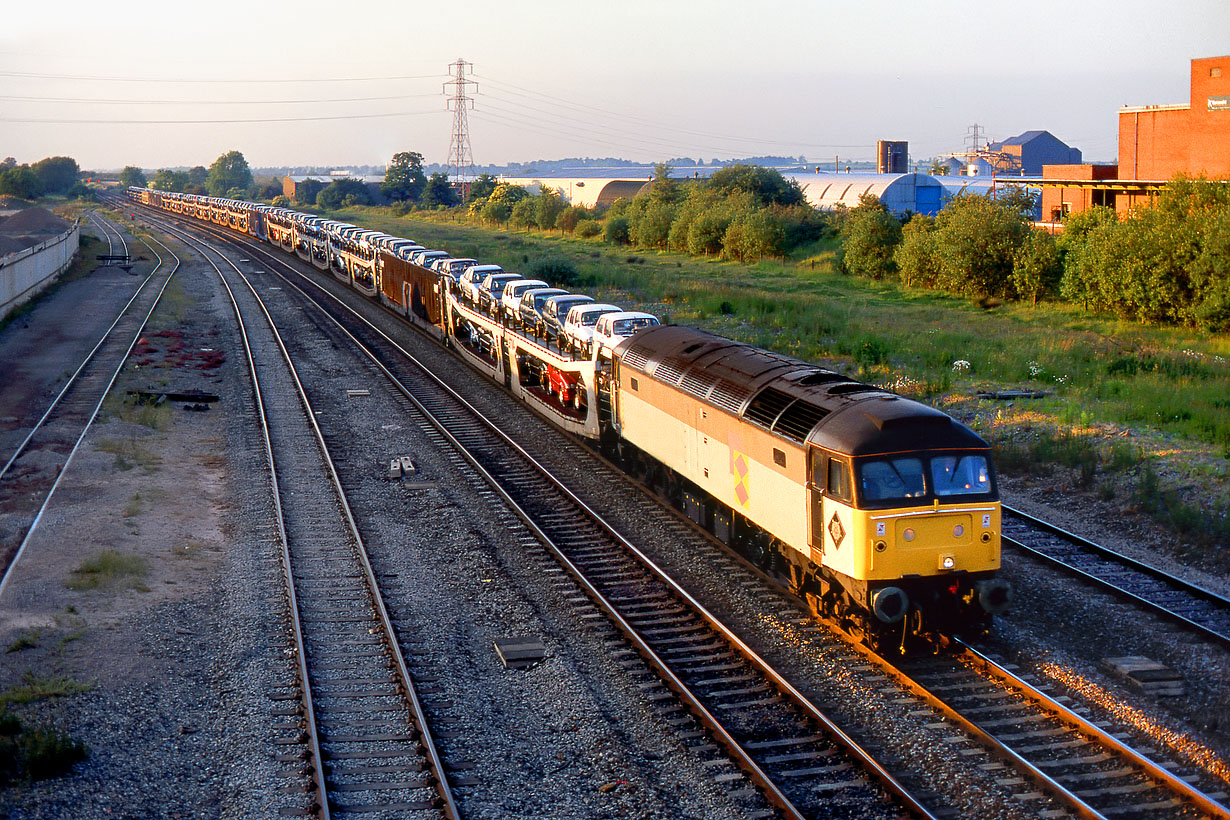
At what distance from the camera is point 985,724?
10.7 meters

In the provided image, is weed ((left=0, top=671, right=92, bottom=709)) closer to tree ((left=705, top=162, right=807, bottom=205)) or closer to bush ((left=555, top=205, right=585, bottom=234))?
tree ((left=705, top=162, right=807, bottom=205))

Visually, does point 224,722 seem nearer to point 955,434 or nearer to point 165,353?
point 955,434

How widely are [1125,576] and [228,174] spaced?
200 m

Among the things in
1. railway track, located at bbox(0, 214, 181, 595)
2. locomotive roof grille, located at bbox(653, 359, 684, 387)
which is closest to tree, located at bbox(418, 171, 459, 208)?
railway track, located at bbox(0, 214, 181, 595)

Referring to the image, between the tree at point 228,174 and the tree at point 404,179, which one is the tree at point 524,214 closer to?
the tree at point 404,179

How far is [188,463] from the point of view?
22.1 m

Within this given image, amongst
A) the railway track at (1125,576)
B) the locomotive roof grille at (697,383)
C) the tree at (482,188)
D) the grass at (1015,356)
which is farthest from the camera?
the tree at (482,188)

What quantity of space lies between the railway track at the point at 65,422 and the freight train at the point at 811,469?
9.91m

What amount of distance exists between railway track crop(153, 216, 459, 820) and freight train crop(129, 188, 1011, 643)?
195 inches

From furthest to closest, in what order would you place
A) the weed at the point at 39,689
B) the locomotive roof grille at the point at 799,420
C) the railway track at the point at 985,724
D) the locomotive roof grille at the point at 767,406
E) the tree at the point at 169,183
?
the tree at the point at 169,183 < the locomotive roof grille at the point at 767,406 < the locomotive roof grille at the point at 799,420 < the weed at the point at 39,689 < the railway track at the point at 985,724

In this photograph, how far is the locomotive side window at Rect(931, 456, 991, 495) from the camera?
12117 millimetres

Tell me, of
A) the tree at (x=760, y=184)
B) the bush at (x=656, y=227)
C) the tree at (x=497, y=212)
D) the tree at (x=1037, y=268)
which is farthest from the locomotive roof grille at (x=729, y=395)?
the tree at (x=497, y=212)

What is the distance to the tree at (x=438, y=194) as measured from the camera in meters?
124

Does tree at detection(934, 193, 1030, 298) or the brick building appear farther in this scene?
the brick building
